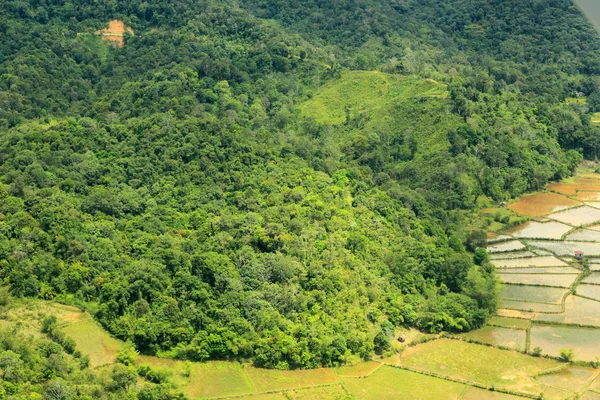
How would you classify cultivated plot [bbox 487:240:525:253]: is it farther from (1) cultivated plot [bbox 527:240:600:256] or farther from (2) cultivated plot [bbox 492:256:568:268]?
(2) cultivated plot [bbox 492:256:568:268]

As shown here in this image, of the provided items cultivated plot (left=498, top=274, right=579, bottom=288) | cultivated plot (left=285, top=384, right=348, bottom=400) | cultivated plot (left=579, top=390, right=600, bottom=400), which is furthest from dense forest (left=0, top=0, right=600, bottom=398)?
cultivated plot (left=579, top=390, right=600, bottom=400)

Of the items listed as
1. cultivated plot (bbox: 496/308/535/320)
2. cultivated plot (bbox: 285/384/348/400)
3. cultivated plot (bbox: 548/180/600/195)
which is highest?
cultivated plot (bbox: 548/180/600/195)

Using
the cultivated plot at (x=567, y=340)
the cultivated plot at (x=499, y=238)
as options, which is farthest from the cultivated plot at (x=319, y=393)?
the cultivated plot at (x=499, y=238)

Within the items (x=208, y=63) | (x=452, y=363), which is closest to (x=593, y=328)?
(x=452, y=363)

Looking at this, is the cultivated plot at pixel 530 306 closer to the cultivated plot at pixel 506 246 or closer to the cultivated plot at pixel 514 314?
the cultivated plot at pixel 514 314

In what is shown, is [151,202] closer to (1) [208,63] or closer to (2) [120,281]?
(2) [120,281]

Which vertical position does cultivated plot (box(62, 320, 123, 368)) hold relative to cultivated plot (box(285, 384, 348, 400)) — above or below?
above

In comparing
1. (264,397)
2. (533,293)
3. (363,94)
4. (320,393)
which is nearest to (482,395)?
(320,393)

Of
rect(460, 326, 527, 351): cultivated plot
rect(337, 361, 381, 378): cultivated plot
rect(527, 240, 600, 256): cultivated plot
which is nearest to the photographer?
rect(337, 361, 381, 378): cultivated plot
